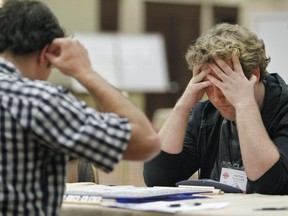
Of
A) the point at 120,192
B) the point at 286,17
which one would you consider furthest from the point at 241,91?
the point at 286,17

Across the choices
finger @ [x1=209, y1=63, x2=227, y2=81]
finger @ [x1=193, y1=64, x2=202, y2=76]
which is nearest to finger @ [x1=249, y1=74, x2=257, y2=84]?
finger @ [x1=209, y1=63, x2=227, y2=81]

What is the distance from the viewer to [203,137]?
337 centimetres

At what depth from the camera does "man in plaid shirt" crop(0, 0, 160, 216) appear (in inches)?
76.3

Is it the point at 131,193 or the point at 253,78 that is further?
the point at 253,78

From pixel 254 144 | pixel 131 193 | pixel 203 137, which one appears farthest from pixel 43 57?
pixel 203 137

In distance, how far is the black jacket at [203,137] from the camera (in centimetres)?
311

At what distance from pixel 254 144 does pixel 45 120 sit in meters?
1.16

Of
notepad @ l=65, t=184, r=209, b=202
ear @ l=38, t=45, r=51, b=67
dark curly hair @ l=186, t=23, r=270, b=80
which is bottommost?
notepad @ l=65, t=184, r=209, b=202

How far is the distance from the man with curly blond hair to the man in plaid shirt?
86cm

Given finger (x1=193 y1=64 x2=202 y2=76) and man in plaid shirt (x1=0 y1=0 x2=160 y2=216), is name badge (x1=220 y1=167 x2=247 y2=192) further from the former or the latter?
man in plaid shirt (x1=0 y1=0 x2=160 y2=216)

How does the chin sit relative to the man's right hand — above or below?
below

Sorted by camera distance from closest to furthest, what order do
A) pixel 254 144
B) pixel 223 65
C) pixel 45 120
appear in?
1. pixel 45 120
2. pixel 254 144
3. pixel 223 65

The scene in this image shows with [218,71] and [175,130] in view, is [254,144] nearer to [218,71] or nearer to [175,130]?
[218,71]

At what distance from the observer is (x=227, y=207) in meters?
2.40
